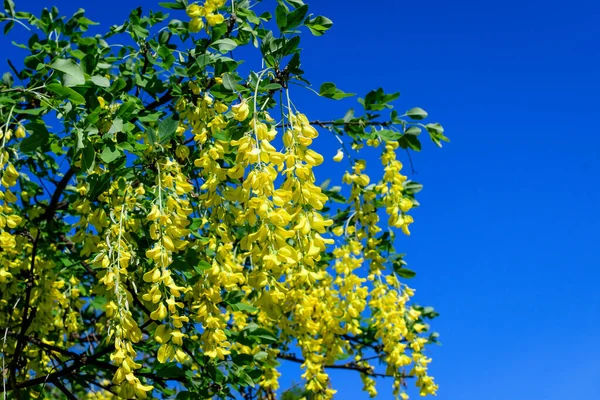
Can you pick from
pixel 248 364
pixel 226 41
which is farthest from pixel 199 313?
pixel 226 41

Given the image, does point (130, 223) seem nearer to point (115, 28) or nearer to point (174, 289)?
point (174, 289)

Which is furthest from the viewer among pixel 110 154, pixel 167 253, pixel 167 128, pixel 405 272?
pixel 405 272

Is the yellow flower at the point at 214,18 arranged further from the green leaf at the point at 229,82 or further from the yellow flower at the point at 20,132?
the yellow flower at the point at 20,132

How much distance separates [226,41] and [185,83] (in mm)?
418

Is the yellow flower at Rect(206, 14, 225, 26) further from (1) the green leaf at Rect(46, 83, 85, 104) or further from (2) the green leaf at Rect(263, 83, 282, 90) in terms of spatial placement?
(1) the green leaf at Rect(46, 83, 85, 104)

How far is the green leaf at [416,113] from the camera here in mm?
2869

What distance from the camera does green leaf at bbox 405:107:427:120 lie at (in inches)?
113

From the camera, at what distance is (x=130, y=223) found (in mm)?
2471

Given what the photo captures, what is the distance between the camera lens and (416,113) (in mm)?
2877

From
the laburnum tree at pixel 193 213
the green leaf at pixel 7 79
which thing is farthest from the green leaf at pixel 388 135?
the green leaf at pixel 7 79

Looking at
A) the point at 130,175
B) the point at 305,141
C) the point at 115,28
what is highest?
the point at 115,28

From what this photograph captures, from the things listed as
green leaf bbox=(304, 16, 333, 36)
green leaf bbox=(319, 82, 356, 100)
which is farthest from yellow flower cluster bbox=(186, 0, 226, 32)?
green leaf bbox=(319, 82, 356, 100)

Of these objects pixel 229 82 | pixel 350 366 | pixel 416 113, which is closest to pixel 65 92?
pixel 229 82

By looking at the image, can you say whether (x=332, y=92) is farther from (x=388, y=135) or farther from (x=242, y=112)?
(x=388, y=135)
